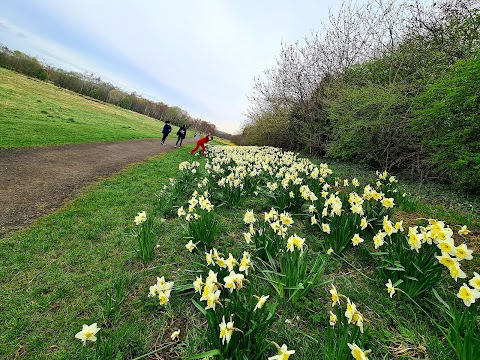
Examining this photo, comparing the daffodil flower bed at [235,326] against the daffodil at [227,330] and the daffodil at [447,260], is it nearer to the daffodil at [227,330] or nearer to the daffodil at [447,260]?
the daffodil at [227,330]

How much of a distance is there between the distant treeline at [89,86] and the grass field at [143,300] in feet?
183

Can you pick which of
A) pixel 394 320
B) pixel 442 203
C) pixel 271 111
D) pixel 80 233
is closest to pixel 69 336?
pixel 80 233

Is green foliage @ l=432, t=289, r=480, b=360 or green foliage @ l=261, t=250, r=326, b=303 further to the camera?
green foliage @ l=261, t=250, r=326, b=303

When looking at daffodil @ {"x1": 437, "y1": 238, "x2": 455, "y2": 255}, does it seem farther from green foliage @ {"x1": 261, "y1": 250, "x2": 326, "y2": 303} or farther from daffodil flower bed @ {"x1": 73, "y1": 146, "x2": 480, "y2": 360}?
green foliage @ {"x1": 261, "y1": 250, "x2": 326, "y2": 303}

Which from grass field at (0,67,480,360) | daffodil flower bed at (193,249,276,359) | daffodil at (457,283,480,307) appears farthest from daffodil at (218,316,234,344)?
daffodil at (457,283,480,307)

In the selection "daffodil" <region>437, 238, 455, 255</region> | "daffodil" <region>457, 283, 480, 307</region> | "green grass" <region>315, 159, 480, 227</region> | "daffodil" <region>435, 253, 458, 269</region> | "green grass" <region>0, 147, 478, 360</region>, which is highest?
"green grass" <region>315, 159, 480, 227</region>

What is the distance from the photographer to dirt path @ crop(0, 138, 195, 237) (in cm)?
379

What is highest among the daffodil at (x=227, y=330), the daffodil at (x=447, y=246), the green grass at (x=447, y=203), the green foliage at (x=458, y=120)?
the green foliage at (x=458, y=120)

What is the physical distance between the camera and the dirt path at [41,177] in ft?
12.4

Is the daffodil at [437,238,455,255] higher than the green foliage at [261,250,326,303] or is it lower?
higher

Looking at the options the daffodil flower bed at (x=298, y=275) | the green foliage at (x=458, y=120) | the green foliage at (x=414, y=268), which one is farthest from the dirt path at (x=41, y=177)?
the green foliage at (x=458, y=120)

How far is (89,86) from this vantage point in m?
62.5

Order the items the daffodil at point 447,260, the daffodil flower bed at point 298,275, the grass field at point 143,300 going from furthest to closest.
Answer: the daffodil at point 447,260 < the grass field at point 143,300 < the daffodil flower bed at point 298,275

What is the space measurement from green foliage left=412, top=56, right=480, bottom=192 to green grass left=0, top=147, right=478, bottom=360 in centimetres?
512
